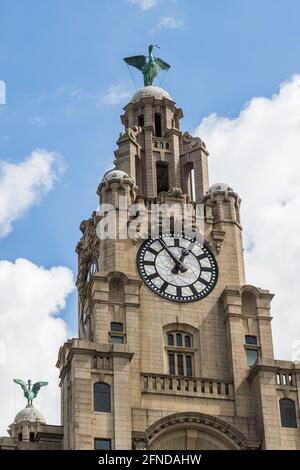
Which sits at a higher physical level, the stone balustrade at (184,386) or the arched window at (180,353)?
the arched window at (180,353)

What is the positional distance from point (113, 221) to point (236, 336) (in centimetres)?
1080

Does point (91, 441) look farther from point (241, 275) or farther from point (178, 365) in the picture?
point (241, 275)

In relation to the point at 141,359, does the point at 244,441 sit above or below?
below

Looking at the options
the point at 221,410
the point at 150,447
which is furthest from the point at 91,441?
the point at 221,410

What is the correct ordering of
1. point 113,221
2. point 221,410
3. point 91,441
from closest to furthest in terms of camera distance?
point 91,441 → point 221,410 → point 113,221

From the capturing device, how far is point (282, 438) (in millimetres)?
68562

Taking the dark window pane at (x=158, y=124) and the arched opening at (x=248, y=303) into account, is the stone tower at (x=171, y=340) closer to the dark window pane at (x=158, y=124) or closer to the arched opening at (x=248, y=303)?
the arched opening at (x=248, y=303)

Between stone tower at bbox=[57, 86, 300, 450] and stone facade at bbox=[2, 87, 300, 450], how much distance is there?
8 centimetres

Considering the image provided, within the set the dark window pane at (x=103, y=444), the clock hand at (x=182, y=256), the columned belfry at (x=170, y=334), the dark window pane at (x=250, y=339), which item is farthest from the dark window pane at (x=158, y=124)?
the dark window pane at (x=103, y=444)

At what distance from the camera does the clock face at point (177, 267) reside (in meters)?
75.3

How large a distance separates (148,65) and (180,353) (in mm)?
26911

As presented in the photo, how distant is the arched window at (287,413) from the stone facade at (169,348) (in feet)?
0.26

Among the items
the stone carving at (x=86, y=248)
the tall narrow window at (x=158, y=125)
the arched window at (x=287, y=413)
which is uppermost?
the tall narrow window at (x=158, y=125)

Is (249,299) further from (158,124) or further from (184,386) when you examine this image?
(158,124)
